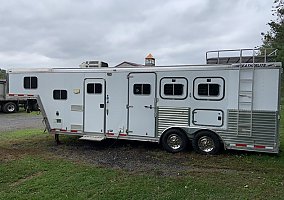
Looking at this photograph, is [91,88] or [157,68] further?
[91,88]

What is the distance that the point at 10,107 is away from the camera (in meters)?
22.9

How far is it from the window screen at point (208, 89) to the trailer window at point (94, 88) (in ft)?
9.65

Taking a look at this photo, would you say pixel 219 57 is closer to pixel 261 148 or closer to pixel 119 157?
pixel 261 148

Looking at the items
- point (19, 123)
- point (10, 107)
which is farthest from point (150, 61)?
point (10, 107)

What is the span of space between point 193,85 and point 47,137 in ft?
19.3

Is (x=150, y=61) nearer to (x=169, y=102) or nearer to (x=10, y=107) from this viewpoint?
(x=169, y=102)

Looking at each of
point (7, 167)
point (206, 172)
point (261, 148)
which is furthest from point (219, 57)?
point (7, 167)

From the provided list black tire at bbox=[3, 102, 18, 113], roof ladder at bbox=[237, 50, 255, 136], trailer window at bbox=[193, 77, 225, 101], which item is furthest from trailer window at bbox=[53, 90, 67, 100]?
black tire at bbox=[3, 102, 18, 113]

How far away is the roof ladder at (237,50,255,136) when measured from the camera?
7836 mm

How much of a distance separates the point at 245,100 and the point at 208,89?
970 millimetres

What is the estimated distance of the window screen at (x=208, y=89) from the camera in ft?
26.7

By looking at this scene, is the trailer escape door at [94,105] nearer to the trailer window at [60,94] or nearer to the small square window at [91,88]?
the small square window at [91,88]

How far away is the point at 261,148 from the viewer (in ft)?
25.7

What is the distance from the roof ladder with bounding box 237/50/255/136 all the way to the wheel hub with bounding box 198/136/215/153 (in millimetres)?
773
